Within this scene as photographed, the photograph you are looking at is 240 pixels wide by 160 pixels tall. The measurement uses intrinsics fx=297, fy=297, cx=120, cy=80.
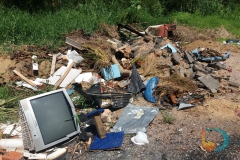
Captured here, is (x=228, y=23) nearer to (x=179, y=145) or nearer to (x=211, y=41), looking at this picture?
(x=211, y=41)

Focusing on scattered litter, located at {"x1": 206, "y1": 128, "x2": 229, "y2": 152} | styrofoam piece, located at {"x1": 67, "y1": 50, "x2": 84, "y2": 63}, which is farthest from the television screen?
styrofoam piece, located at {"x1": 67, "y1": 50, "x2": 84, "y2": 63}

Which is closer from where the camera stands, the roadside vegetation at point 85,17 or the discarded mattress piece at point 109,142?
the discarded mattress piece at point 109,142

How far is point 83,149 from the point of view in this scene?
4207 millimetres

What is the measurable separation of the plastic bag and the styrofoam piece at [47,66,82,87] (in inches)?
57.9

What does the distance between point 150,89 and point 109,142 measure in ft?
5.24

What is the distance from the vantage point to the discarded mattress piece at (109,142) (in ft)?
13.7

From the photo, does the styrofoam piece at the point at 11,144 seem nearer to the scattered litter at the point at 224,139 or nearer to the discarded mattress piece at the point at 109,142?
the discarded mattress piece at the point at 109,142

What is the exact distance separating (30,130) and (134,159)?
142 cm

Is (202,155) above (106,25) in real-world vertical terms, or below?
below

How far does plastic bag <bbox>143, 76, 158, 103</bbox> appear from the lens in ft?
17.6

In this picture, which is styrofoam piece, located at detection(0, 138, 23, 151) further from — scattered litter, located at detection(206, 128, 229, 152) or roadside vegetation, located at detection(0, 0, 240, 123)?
scattered litter, located at detection(206, 128, 229, 152)

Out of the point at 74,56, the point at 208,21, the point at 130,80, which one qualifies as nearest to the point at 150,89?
the point at 130,80

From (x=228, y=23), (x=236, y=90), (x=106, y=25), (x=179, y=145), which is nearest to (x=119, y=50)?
(x=106, y=25)

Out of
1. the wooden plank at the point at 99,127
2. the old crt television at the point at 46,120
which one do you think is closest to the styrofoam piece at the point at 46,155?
the old crt television at the point at 46,120
